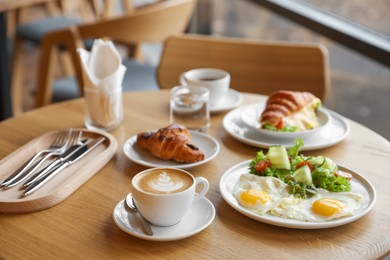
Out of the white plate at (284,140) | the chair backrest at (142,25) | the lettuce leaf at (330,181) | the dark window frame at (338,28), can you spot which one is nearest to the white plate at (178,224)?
the lettuce leaf at (330,181)

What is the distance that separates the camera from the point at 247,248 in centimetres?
Result: 104

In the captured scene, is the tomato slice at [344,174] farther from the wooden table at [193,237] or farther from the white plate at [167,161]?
the white plate at [167,161]

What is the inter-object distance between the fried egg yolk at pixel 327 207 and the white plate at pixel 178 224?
0.20 m

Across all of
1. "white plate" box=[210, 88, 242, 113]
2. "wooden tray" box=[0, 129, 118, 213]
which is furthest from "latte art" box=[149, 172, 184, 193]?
"white plate" box=[210, 88, 242, 113]

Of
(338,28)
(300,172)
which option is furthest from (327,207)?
(338,28)

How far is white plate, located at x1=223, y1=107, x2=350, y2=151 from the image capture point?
1464 mm

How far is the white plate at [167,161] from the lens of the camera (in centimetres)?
134

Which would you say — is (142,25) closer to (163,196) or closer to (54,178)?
(54,178)

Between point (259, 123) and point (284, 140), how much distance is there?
0.42ft

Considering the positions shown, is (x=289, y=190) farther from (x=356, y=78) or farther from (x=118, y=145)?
(x=356, y=78)

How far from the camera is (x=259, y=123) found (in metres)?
1.60

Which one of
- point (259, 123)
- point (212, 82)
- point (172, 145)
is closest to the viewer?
point (172, 145)

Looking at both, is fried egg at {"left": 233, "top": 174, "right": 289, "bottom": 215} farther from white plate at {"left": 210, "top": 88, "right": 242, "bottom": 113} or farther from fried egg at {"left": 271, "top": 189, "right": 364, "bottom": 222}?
white plate at {"left": 210, "top": 88, "right": 242, "bottom": 113}

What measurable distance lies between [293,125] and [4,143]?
0.75 m
